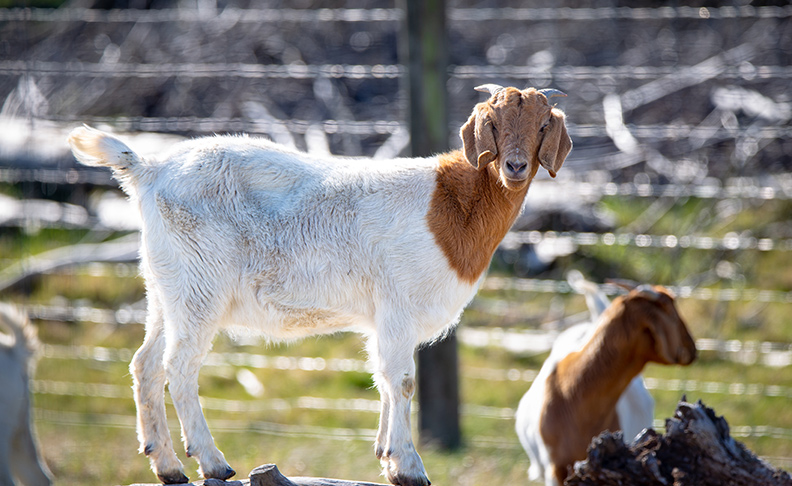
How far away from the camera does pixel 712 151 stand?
26.5ft

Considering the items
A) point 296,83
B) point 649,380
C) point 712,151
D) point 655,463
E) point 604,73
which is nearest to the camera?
point 655,463

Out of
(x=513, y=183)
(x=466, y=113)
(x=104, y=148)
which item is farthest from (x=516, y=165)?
(x=466, y=113)

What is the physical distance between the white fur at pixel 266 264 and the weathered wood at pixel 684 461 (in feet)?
2.12

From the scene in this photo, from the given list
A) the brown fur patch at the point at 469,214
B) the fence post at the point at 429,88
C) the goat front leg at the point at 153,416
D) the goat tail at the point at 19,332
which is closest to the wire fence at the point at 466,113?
the fence post at the point at 429,88

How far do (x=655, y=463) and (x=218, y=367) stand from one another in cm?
441

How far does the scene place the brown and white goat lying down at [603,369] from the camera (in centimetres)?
365

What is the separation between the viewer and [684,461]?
9.29ft

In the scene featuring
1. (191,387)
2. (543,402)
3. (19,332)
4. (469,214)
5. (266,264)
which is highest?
(469,214)

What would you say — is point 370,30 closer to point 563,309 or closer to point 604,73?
point 563,309

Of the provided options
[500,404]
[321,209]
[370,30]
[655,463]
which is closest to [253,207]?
[321,209]

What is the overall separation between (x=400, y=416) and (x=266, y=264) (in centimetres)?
73

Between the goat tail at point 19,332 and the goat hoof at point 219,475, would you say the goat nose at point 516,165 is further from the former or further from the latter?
the goat tail at point 19,332

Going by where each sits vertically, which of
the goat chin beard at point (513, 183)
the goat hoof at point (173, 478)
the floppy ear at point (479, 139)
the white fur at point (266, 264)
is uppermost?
the floppy ear at point (479, 139)

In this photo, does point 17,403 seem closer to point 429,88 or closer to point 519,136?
point 429,88
